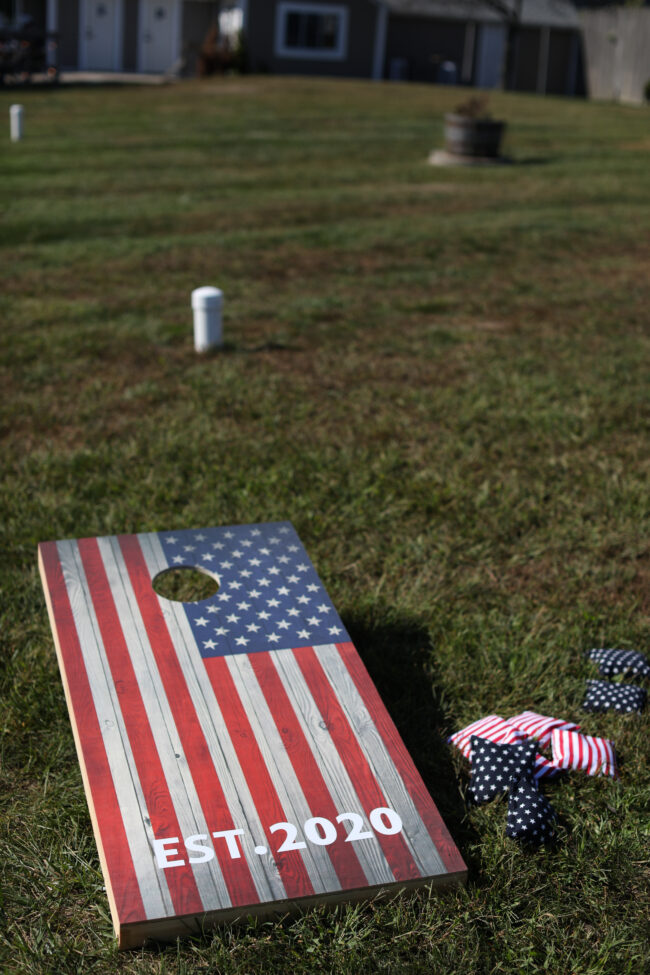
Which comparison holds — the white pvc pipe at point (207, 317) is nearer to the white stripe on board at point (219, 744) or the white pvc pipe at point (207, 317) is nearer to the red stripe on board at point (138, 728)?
the red stripe on board at point (138, 728)

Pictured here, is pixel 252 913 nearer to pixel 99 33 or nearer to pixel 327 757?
pixel 327 757

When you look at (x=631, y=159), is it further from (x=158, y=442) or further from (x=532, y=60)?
(x=532, y=60)

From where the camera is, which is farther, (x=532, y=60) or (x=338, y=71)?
(x=532, y=60)

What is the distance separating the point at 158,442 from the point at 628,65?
30435 millimetres

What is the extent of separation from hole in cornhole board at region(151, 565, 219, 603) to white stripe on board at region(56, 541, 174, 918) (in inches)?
22.4

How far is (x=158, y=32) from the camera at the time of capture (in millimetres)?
34750

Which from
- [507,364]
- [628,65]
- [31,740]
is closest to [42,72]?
[628,65]

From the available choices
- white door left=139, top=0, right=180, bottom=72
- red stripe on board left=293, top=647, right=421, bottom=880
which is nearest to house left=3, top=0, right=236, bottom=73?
white door left=139, top=0, right=180, bottom=72

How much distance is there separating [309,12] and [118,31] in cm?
692

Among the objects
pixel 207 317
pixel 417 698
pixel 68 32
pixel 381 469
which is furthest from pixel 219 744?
pixel 68 32

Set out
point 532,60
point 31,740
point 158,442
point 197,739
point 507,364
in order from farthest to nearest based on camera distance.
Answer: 1. point 532,60
2. point 507,364
3. point 158,442
4. point 31,740
5. point 197,739

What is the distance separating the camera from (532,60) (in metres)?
37.1

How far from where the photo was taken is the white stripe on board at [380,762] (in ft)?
7.86

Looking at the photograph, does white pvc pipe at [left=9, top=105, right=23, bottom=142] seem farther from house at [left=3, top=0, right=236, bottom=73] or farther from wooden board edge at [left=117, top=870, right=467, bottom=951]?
house at [left=3, top=0, right=236, bottom=73]
